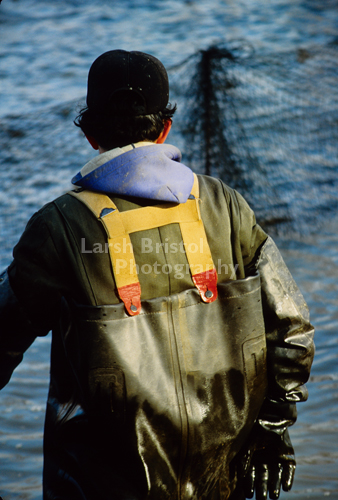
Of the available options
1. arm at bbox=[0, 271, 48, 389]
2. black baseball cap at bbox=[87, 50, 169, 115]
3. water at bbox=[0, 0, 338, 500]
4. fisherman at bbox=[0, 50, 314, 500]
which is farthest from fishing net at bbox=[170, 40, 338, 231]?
arm at bbox=[0, 271, 48, 389]

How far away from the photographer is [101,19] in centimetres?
1015

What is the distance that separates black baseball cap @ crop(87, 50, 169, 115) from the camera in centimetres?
143

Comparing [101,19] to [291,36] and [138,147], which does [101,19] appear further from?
[138,147]

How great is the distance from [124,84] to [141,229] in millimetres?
393

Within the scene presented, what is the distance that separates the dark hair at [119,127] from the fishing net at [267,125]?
8.60 feet

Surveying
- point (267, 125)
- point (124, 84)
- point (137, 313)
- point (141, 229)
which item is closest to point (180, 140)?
point (267, 125)

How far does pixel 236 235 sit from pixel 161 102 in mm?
420

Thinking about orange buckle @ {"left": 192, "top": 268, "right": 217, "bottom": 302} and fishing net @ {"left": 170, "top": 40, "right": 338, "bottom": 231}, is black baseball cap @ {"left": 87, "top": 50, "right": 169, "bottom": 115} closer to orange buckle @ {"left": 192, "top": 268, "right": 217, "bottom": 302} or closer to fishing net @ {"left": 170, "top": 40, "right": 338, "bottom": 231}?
orange buckle @ {"left": 192, "top": 268, "right": 217, "bottom": 302}

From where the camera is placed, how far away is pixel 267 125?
5109mm

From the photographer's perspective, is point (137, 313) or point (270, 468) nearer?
point (137, 313)

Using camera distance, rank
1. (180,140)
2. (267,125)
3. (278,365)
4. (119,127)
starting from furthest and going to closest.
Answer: (267,125) → (180,140) → (278,365) → (119,127)

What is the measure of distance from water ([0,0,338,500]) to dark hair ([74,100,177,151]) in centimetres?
173

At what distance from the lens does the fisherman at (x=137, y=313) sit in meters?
1.33

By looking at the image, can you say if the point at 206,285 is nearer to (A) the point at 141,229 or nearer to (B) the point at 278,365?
(A) the point at 141,229
